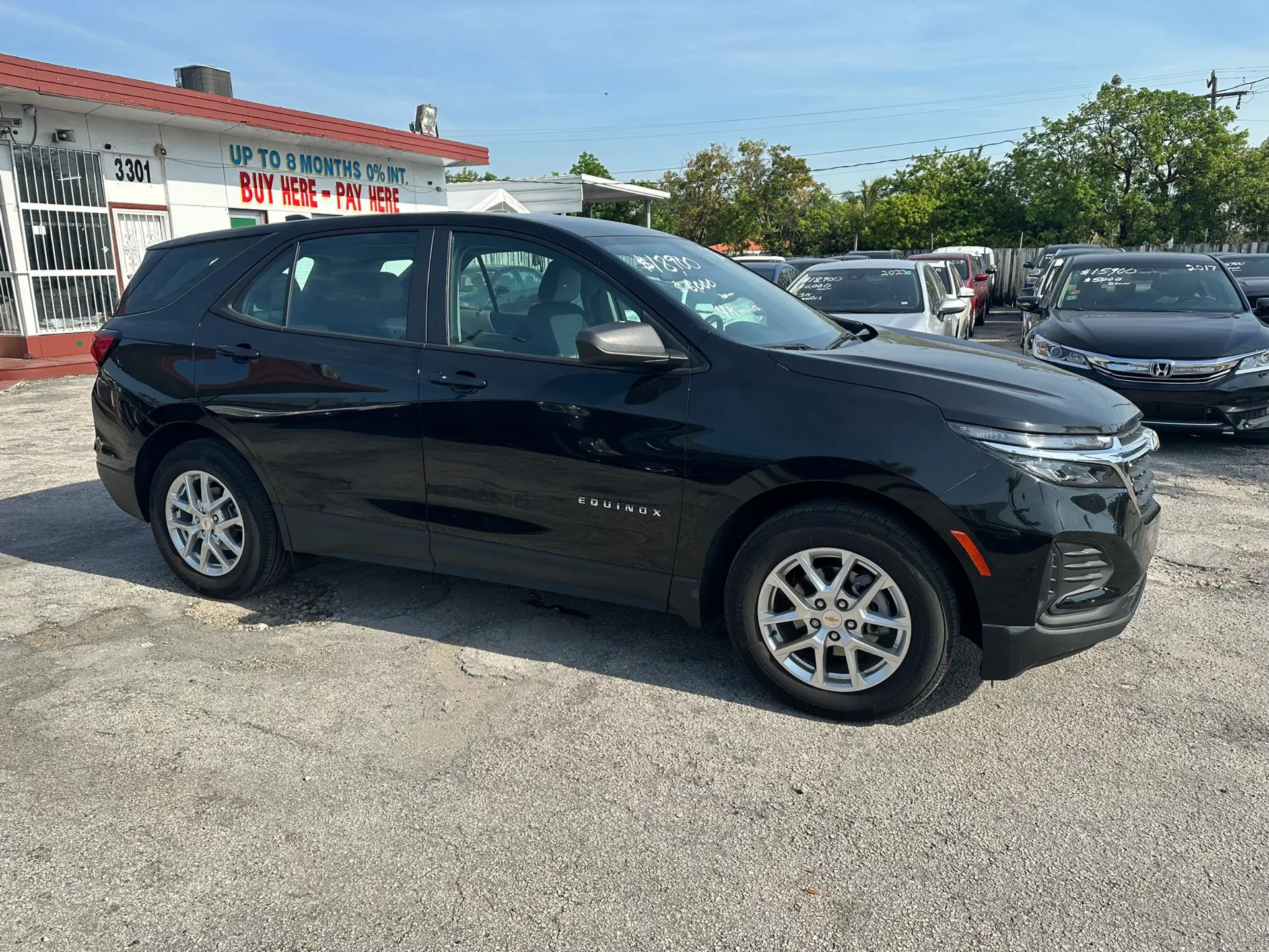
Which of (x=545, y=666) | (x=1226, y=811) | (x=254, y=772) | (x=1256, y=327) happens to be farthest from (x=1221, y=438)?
(x=254, y=772)

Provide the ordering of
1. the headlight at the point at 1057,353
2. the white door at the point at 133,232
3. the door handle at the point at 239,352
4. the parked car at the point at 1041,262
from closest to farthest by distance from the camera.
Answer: the door handle at the point at 239,352, the headlight at the point at 1057,353, the white door at the point at 133,232, the parked car at the point at 1041,262

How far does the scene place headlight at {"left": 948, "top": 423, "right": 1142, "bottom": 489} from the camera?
327cm

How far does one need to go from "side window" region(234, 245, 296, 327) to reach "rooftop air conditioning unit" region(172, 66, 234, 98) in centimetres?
1571

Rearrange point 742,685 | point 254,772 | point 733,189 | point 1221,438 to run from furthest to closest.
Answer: point 733,189 → point 1221,438 → point 742,685 → point 254,772

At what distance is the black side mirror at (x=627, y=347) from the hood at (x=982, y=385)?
411 millimetres

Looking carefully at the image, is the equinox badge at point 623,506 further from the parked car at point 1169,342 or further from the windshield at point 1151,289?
the windshield at point 1151,289

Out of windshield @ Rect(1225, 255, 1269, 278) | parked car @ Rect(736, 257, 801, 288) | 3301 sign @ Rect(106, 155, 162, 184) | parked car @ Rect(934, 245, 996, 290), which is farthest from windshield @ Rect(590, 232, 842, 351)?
parked car @ Rect(934, 245, 996, 290)

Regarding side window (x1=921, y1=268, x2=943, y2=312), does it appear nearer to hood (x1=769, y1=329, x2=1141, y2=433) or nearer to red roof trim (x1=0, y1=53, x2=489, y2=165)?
hood (x1=769, y1=329, x2=1141, y2=433)

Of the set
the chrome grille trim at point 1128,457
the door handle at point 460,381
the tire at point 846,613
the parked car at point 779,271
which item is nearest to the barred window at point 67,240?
the parked car at point 779,271

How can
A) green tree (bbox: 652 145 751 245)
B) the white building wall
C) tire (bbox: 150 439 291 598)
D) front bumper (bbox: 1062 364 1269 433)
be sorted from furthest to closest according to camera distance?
green tree (bbox: 652 145 751 245) < the white building wall < front bumper (bbox: 1062 364 1269 433) < tire (bbox: 150 439 291 598)

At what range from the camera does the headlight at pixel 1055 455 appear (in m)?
3.27

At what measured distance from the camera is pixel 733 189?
5038cm

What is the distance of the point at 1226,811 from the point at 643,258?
2.85 meters

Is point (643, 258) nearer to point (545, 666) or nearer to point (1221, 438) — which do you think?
point (545, 666)
